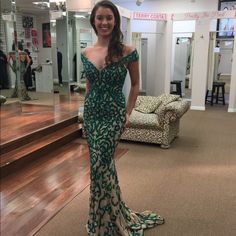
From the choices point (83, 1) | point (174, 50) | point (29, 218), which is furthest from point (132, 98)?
point (174, 50)

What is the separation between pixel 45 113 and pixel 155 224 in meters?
3.51

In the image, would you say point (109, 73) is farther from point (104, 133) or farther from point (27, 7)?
point (27, 7)

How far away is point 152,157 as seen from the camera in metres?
3.62

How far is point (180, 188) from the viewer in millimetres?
2746

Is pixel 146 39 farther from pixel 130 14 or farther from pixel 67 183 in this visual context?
pixel 67 183

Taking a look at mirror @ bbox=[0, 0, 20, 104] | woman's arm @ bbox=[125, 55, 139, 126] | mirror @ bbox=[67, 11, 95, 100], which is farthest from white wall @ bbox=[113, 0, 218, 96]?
woman's arm @ bbox=[125, 55, 139, 126]

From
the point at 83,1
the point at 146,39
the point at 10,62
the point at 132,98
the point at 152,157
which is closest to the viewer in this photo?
the point at 132,98

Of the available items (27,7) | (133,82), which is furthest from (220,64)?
(133,82)

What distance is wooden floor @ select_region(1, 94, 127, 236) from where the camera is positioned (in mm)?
2227

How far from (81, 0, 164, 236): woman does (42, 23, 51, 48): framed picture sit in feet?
14.4

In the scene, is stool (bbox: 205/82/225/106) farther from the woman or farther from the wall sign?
the woman

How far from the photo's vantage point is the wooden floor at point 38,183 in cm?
223

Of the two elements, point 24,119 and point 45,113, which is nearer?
point 24,119

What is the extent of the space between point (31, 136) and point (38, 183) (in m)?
1.04
